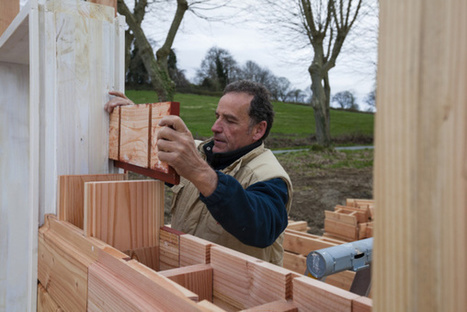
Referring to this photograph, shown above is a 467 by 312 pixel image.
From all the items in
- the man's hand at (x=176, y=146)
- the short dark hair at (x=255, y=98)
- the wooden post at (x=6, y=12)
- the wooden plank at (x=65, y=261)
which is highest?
the wooden post at (x=6, y=12)

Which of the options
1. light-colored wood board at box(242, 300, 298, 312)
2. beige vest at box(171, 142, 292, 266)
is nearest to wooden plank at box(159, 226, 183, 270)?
light-colored wood board at box(242, 300, 298, 312)

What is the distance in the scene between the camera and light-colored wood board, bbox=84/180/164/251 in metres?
1.23

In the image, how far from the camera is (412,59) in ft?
1.28

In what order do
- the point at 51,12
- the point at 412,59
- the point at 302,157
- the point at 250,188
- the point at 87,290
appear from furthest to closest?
1. the point at 302,157
2. the point at 250,188
3. the point at 51,12
4. the point at 87,290
5. the point at 412,59

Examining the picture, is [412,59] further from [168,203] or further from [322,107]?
[322,107]

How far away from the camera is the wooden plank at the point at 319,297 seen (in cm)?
83

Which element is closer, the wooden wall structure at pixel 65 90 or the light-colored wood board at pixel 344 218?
the wooden wall structure at pixel 65 90

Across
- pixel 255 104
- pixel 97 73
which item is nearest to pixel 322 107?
pixel 255 104

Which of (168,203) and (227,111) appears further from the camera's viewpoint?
(168,203)

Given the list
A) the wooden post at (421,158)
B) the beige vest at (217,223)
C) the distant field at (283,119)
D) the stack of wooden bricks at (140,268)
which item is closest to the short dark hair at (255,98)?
the beige vest at (217,223)

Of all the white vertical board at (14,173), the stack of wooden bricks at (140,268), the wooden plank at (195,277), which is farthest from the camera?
the white vertical board at (14,173)

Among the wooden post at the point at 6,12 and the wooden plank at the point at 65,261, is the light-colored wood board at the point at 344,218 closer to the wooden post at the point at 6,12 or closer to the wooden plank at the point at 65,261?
the wooden plank at the point at 65,261

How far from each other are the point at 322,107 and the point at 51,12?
15.6 meters

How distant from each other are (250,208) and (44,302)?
0.95 meters
